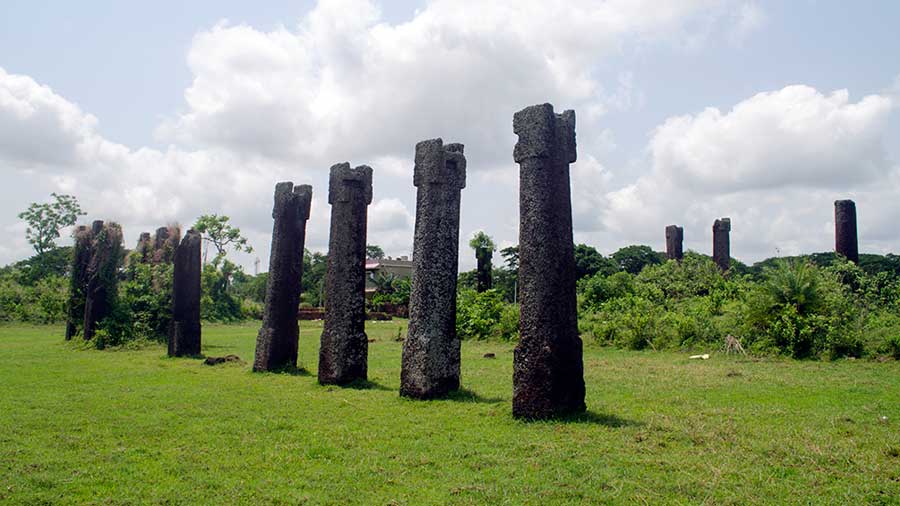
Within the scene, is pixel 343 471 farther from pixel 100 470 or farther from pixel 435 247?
pixel 435 247

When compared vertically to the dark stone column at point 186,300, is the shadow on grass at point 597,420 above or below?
below

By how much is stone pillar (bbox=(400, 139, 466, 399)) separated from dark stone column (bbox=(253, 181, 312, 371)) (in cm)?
462

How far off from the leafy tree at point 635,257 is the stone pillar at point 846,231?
101ft

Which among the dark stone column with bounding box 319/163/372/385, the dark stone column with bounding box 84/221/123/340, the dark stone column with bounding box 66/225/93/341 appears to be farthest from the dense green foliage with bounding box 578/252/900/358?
the dark stone column with bounding box 66/225/93/341

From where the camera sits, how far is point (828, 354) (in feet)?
48.2

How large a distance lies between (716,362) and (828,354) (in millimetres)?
2552

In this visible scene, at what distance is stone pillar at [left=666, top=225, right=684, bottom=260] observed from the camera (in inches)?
1321

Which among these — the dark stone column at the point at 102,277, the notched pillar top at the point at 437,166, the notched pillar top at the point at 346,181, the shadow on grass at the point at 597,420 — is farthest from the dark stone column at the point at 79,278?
the shadow on grass at the point at 597,420

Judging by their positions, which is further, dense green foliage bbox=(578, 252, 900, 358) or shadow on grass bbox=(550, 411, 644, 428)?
dense green foliage bbox=(578, 252, 900, 358)

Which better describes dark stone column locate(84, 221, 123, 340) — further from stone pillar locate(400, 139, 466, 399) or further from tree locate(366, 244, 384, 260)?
tree locate(366, 244, 384, 260)

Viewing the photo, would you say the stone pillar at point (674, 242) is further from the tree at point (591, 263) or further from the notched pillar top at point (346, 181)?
the notched pillar top at point (346, 181)

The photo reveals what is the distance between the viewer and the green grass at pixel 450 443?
527 centimetres

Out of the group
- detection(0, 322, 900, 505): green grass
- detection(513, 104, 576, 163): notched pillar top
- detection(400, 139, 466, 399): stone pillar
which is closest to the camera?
detection(0, 322, 900, 505): green grass

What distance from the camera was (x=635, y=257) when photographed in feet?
191
